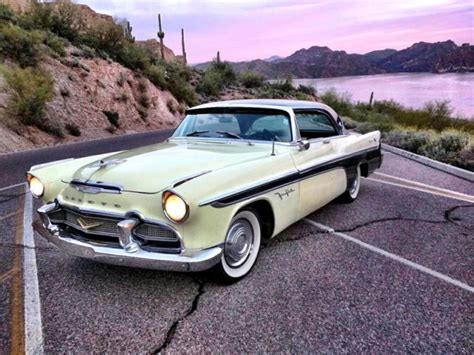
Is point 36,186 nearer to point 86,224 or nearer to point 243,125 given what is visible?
point 86,224

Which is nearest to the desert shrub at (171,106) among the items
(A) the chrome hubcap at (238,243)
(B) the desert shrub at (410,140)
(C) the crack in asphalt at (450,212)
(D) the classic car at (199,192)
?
(B) the desert shrub at (410,140)

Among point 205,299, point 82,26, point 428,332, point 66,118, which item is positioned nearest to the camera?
point 428,332

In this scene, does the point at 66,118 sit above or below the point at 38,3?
below

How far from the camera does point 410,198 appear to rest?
5.98 m

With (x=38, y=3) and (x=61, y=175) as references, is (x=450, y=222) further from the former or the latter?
(x=38, y=3)

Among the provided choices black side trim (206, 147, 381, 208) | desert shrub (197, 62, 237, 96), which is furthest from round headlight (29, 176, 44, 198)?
desert shrub (197, 62, 237, 96)

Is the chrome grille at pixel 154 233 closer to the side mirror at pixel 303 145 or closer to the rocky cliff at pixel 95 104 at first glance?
the side mirror at pixel 303 145

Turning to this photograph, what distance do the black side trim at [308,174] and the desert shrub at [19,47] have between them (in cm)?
1382

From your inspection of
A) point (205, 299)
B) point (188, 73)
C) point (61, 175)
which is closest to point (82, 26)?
point (188, 73)

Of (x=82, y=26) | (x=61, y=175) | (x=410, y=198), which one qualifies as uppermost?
(x=82, y=26)

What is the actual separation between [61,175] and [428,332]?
326 centimetres

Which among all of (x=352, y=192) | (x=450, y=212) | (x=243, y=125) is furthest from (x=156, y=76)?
(x=450, y=212)

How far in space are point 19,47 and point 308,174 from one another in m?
14.9

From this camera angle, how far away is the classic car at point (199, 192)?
9.60 ft
